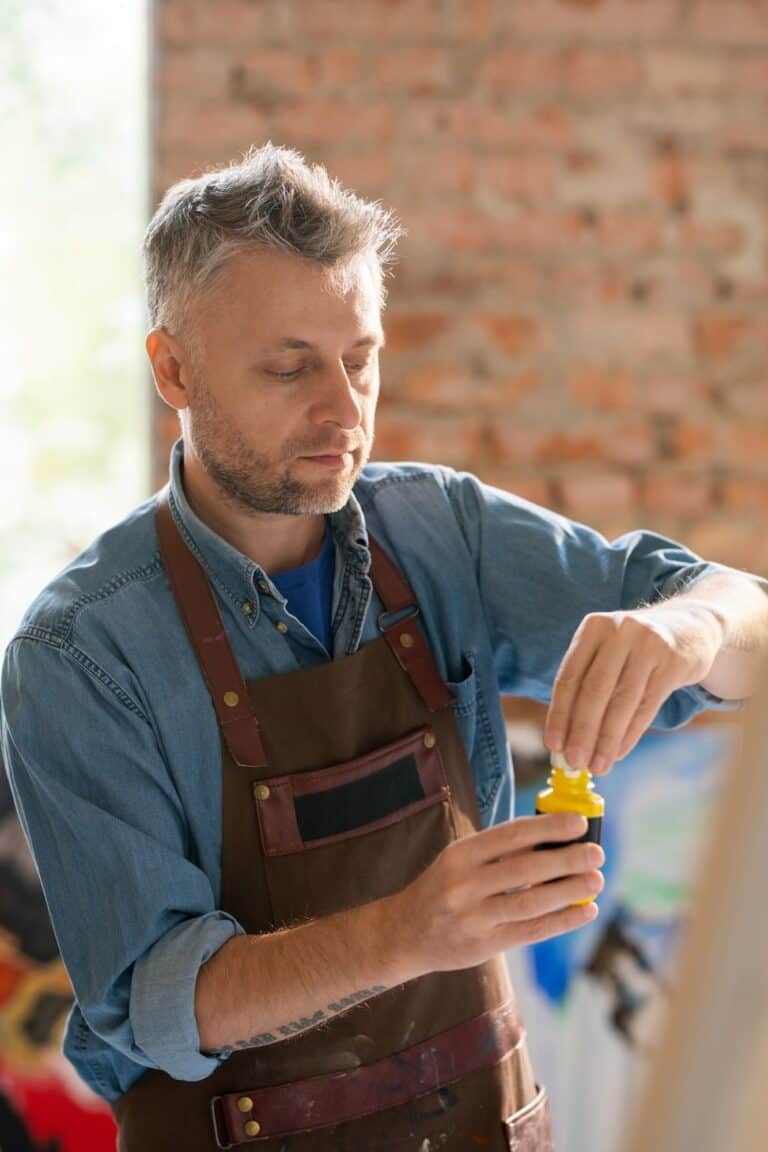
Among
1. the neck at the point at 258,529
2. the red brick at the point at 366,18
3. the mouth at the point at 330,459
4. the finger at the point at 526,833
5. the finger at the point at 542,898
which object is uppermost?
the red brick at the point at 366,18

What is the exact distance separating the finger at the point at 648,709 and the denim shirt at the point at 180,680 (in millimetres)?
202

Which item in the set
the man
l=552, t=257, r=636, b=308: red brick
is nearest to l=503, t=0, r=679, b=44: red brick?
l=552, t=257, r=636, b=308: red brick

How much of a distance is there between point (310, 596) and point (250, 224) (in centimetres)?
41

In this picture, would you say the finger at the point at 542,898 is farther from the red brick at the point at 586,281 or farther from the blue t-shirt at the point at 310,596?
the red brick at the point at 586,281

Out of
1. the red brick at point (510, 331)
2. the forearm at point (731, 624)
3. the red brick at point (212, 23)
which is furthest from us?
the red brick at point (510, 331)

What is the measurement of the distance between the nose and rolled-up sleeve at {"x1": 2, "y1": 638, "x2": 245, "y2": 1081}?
36cm

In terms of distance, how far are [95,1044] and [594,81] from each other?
6.52ft

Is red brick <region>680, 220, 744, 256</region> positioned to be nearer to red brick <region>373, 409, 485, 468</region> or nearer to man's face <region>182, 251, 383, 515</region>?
red brick <region>373, 409, 485, 468</region>

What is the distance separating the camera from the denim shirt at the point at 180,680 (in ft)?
4.18

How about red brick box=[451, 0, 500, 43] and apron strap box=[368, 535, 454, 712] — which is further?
red brick box=[451, 0, 500, 43]

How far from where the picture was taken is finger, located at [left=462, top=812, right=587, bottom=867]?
1086 millimetres

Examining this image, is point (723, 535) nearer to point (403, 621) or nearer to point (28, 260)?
point (403, 621)

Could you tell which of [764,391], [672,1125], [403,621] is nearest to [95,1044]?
[403,621]

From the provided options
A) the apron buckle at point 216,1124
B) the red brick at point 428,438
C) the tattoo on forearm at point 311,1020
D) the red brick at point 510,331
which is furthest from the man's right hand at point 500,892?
the red brick at point 510,331
